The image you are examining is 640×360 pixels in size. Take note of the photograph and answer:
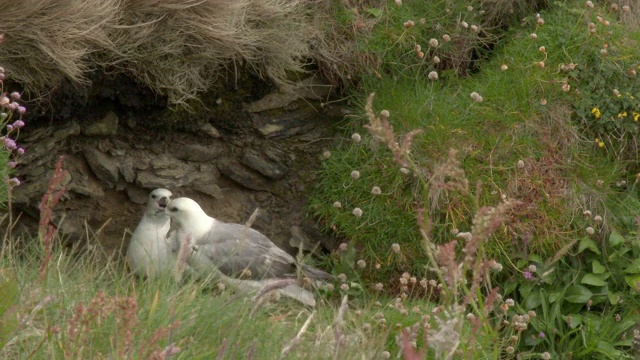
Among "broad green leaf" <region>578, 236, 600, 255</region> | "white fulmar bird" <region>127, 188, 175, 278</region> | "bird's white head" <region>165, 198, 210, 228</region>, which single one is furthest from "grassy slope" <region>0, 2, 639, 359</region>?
"bird's white head" <region>165, 198, 210, 228</region>

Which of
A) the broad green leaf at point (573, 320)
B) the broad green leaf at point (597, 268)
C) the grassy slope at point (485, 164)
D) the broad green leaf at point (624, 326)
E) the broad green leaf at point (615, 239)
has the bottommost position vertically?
the broad green leaf at point (624, 326)

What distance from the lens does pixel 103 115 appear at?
5062mm

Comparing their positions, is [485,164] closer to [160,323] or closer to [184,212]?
[184,212]

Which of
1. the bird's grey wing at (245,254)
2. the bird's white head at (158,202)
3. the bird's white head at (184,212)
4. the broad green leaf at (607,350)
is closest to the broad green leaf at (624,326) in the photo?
the broad green leaf at (607,350)

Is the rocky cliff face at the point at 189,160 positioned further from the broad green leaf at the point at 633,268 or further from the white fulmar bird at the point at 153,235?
the broad green leaf at the point at 633,268

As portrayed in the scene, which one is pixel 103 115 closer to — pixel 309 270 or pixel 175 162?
pixel 175 162

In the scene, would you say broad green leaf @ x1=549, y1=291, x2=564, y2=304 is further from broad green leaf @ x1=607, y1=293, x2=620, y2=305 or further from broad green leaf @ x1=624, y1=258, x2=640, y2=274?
broad green leaf @ x1=624, y1=258, x2=640, y2=274

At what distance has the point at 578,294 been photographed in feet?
17.1

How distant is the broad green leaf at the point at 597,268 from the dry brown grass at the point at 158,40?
199cm

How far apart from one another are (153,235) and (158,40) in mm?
996

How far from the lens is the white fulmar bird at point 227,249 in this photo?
4.77 m

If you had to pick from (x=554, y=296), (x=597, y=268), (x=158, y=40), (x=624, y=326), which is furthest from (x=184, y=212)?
(x=624, y=326)

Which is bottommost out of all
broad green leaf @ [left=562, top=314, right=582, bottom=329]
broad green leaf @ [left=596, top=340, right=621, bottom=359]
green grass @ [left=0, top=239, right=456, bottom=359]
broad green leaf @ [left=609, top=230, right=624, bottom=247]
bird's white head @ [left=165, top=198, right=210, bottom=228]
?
broad green leaf @ [left=596, top=340, right=621, bottom=359]

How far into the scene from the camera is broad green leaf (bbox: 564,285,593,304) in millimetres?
5176
